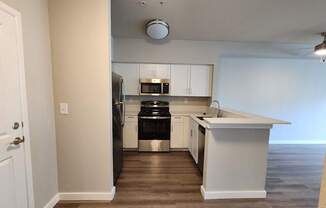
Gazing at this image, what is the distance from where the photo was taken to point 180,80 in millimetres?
4242

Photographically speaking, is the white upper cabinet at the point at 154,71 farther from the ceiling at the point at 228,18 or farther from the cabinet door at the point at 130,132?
the cabinet door at the point at 130,132

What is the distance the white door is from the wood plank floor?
0.79m

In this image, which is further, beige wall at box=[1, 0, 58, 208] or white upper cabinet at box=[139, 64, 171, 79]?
white upper cabinet at box=[139, 64, 171, 79]

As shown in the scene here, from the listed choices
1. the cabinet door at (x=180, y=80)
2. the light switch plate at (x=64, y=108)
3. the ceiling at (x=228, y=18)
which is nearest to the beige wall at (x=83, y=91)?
the light switch plate at (x=64, y=108)

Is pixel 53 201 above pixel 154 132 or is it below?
below

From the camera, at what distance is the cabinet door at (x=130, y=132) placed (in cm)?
414

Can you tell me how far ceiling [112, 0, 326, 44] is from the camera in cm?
268

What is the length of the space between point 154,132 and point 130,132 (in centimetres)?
53

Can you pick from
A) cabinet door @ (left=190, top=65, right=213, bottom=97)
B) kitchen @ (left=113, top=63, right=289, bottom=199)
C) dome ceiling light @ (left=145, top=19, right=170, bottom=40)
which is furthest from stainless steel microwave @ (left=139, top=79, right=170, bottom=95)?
dome ceiling light @ (left=145, top=19, right=170, bottom=40)

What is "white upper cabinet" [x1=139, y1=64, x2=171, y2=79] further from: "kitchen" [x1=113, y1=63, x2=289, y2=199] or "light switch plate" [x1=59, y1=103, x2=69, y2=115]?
"light switch plate" [x1=59, y1=103, x2=69, y2=115]

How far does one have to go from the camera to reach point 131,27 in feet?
11.5

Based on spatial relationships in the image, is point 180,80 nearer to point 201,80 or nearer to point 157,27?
point 201,80

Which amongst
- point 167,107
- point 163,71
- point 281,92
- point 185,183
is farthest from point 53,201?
point 281,92

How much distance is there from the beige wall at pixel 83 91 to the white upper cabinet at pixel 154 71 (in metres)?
1.98
